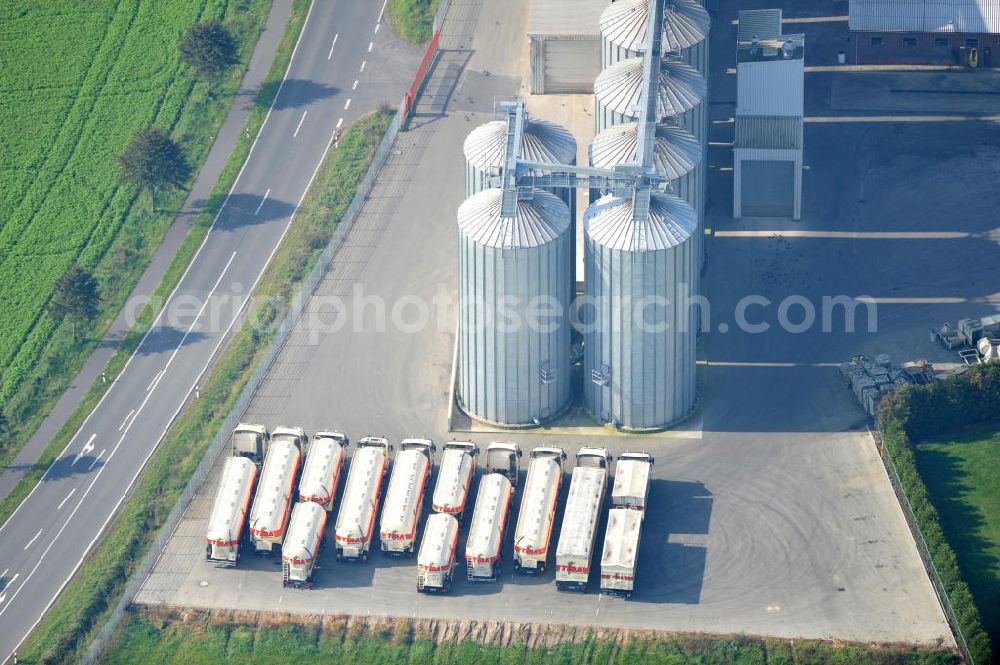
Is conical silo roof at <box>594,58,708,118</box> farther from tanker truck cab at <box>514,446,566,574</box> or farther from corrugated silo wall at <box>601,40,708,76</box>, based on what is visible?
tanker truck cab at <box>514,446,566,574</box>

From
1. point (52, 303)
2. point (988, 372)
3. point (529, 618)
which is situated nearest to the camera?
point (529, 618)

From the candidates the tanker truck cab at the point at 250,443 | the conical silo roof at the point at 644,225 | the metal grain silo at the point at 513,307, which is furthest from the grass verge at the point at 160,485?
the conical silo roof at the point at 644,225

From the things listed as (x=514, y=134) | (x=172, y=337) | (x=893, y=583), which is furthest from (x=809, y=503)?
(x=172, y=337)

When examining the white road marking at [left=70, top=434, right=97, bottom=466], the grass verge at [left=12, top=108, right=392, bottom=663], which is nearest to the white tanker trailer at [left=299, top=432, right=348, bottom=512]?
the grass verge at [left=12, top=108, right=392, bottom=663]

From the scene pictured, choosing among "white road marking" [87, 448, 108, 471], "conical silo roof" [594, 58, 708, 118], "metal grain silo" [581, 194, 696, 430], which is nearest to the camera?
"metal grain silo" [581, 194, 696, 430]

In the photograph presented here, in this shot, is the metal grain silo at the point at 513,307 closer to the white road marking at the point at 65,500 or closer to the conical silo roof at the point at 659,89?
the conical silo roof at the point at 659,89

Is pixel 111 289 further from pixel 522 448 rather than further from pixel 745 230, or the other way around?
pixel 745 230
